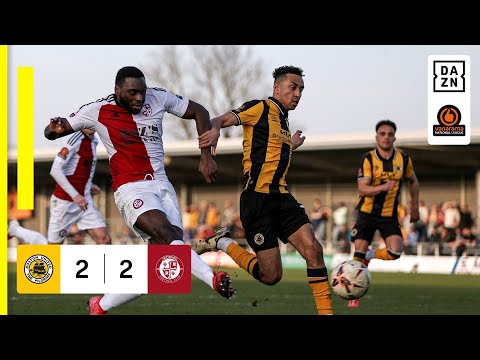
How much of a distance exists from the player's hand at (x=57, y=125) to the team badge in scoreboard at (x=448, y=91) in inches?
150

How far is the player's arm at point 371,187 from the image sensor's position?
11.4 m

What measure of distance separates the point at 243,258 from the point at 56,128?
7.34 ft

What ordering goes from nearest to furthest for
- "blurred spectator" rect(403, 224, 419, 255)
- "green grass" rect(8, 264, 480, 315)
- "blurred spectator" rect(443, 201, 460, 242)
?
"green grass" rect(8, 264, 480, 315), "blurred spectator" rect(443, 201, 460, 242), "blurred spectator" rect(403, 224, 419, 255)

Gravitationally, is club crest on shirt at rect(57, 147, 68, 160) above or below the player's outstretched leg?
above

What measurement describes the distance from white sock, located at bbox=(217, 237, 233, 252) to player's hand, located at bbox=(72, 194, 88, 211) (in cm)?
366

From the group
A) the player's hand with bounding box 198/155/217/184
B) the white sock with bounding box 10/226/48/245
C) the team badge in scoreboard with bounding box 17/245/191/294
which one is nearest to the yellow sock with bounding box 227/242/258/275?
the team badge in scoreboard with bounding box 17/245/191/294

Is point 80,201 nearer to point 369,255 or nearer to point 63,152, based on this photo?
point 63,152

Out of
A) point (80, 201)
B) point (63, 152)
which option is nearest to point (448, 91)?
point (80, 201)

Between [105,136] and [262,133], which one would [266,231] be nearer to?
[262,133]

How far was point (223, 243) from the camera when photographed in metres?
9.42

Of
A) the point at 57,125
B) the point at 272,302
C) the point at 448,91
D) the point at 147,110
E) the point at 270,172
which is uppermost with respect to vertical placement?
the point at 448,91

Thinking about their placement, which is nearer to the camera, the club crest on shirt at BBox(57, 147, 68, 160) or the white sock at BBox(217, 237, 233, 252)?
the white sock at BBox(217, 237, 233, 252)

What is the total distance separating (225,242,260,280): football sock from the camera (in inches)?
356

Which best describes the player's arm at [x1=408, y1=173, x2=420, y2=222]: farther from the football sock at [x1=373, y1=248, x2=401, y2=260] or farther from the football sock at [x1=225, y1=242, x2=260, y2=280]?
the football sock at [x1=225, y1=242, x2=260, y2=280]
